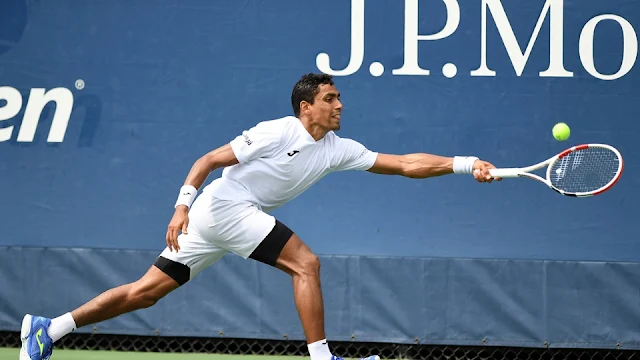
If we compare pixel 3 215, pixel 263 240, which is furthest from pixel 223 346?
pixel 263 240

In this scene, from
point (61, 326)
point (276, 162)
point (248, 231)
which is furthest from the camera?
point (61, 326)

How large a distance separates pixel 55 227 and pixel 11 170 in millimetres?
487

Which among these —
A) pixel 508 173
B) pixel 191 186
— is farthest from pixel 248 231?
pixel 508 173

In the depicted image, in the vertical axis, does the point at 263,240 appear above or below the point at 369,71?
below

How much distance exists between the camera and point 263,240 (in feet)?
16.5

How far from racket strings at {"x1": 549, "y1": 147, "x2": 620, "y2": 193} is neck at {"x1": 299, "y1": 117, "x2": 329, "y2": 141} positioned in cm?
134

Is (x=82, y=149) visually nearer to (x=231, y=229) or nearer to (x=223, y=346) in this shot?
(x=223, y=346)

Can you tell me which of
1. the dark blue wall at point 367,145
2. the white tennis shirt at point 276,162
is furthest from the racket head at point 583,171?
the white tennis shirt at point 276,162

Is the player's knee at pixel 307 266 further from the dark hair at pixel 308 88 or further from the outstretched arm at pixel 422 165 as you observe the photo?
the dark hair at pixel 308 88

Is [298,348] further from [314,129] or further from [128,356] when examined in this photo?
[314,129]

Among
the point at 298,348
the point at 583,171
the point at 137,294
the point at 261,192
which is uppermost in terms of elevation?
the point at 261,192

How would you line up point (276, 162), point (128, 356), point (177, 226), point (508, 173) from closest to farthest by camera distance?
point (177, 226), point (508, 173), point (276, 162), point (128, 356)

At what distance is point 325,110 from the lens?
17.2ft

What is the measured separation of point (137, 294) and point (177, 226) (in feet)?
2.31
